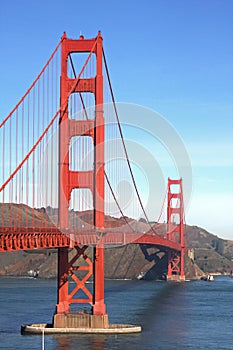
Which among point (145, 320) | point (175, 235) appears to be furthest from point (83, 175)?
point (175, 235)

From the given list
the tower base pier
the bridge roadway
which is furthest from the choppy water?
the bridge roadway

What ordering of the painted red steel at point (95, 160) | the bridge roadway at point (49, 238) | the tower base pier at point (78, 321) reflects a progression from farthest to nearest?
the tower base pier at point (78, 321) < the painted red steel at point (95, 160) < the bridge roadway at point (49, 238)

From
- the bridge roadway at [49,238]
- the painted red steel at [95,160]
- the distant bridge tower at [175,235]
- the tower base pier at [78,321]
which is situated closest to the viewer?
the bridge roadway at [49,238]

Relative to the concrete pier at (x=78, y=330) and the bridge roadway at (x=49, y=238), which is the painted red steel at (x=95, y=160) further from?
the concrete pier at (x=78, y=330)

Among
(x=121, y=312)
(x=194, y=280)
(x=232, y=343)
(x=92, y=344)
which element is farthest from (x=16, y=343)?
(x=194, y=280)

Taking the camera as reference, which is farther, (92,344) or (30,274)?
(30,274)

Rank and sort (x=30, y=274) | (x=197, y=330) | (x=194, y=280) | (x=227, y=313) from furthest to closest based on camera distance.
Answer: (x=30, y=274)
(x=194, y=280)
(x=227, y=313)
(x=197, y=330)

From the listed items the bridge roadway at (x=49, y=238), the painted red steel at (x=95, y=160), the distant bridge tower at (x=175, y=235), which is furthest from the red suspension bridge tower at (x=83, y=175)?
the distant bridge tower at (x=175, y=235)

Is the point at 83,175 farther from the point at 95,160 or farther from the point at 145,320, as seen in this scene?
the point at 145,320

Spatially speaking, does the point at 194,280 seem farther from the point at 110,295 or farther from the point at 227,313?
the point at 227,313
